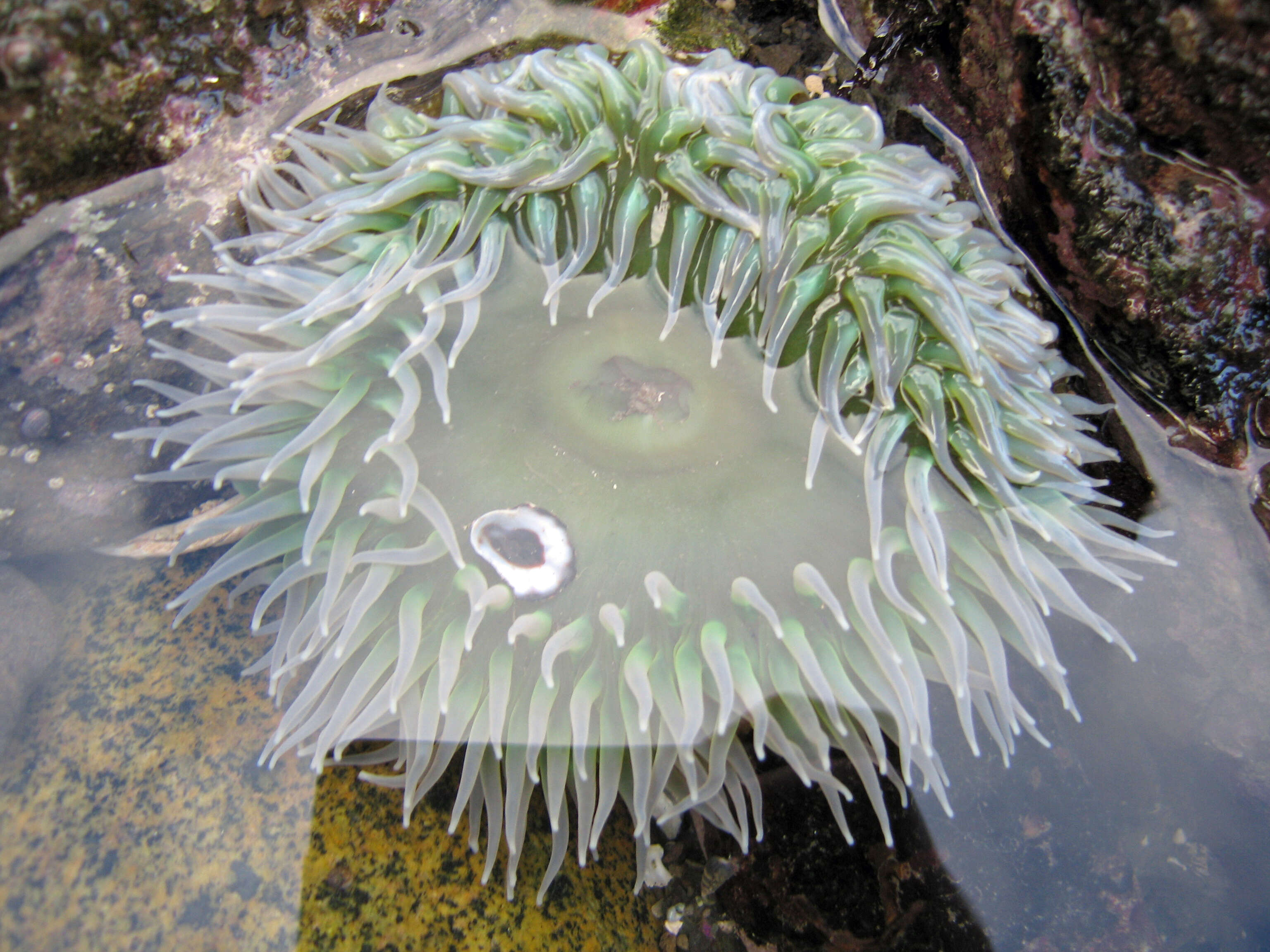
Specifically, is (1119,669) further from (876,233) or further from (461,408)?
(461,408)

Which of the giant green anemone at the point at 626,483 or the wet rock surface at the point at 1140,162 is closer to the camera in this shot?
the wet rock surface at the point at 1140,162

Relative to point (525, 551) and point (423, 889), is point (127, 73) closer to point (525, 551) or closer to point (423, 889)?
point (525, 551)

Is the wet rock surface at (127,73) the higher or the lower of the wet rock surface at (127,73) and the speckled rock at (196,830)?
the higher

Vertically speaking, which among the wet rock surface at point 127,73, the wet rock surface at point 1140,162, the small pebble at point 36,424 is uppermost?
the wet rock surface at point 1140,162

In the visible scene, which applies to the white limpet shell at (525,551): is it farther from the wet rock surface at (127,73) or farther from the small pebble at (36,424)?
the wet rock surface at (127,73)

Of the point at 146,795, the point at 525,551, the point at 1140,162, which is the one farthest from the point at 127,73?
the point at 1140,162

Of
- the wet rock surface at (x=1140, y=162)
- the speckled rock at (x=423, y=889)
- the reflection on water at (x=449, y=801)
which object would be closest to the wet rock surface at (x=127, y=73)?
the reflection on water at (x=449, y=801)

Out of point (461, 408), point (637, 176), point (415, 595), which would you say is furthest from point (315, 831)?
point (637, 176)
